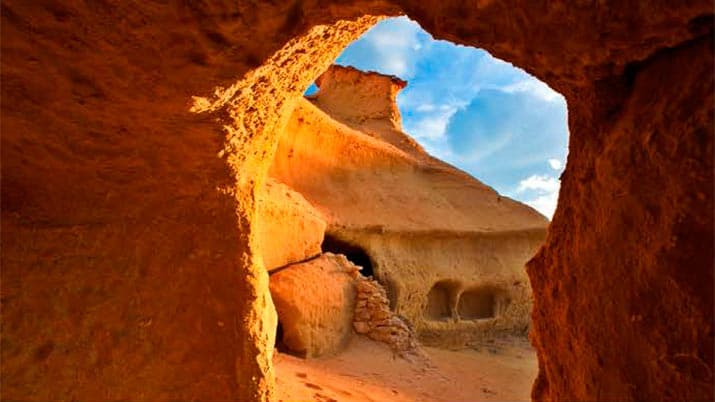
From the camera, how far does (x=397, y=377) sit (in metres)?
5.90

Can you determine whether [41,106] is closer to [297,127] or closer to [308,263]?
[308,263]

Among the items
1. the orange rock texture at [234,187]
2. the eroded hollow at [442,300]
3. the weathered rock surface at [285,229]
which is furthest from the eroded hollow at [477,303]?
the orange rock texture at [234,187]

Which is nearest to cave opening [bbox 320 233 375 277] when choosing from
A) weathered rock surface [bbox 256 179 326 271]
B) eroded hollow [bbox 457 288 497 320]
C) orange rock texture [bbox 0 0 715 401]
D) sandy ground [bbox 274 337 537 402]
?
weathered rock surface [bbox 256 179 326 271]

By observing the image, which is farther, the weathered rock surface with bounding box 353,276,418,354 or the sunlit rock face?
the sunlit rock face

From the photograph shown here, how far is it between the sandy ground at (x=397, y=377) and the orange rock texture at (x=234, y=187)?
65.1 inches

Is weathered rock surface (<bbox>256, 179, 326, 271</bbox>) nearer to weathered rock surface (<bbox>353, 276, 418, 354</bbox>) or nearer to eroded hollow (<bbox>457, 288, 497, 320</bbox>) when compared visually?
weathered rock surface (<bbox>353, 276, 418, 354</bbox>)

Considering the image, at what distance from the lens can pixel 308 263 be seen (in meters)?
6.54

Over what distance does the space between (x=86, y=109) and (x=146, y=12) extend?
0.55m

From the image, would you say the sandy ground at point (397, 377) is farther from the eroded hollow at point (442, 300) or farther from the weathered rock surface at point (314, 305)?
the eroded hollow at point (442, 300)

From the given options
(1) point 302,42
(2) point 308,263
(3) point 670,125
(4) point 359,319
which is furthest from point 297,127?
(3) point 670,125

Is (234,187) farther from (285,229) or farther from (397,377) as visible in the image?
(397,377)

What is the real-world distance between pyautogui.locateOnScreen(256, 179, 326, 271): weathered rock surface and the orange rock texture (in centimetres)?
362

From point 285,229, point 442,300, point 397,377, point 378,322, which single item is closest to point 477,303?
point 442,300

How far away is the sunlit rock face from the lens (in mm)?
9273
